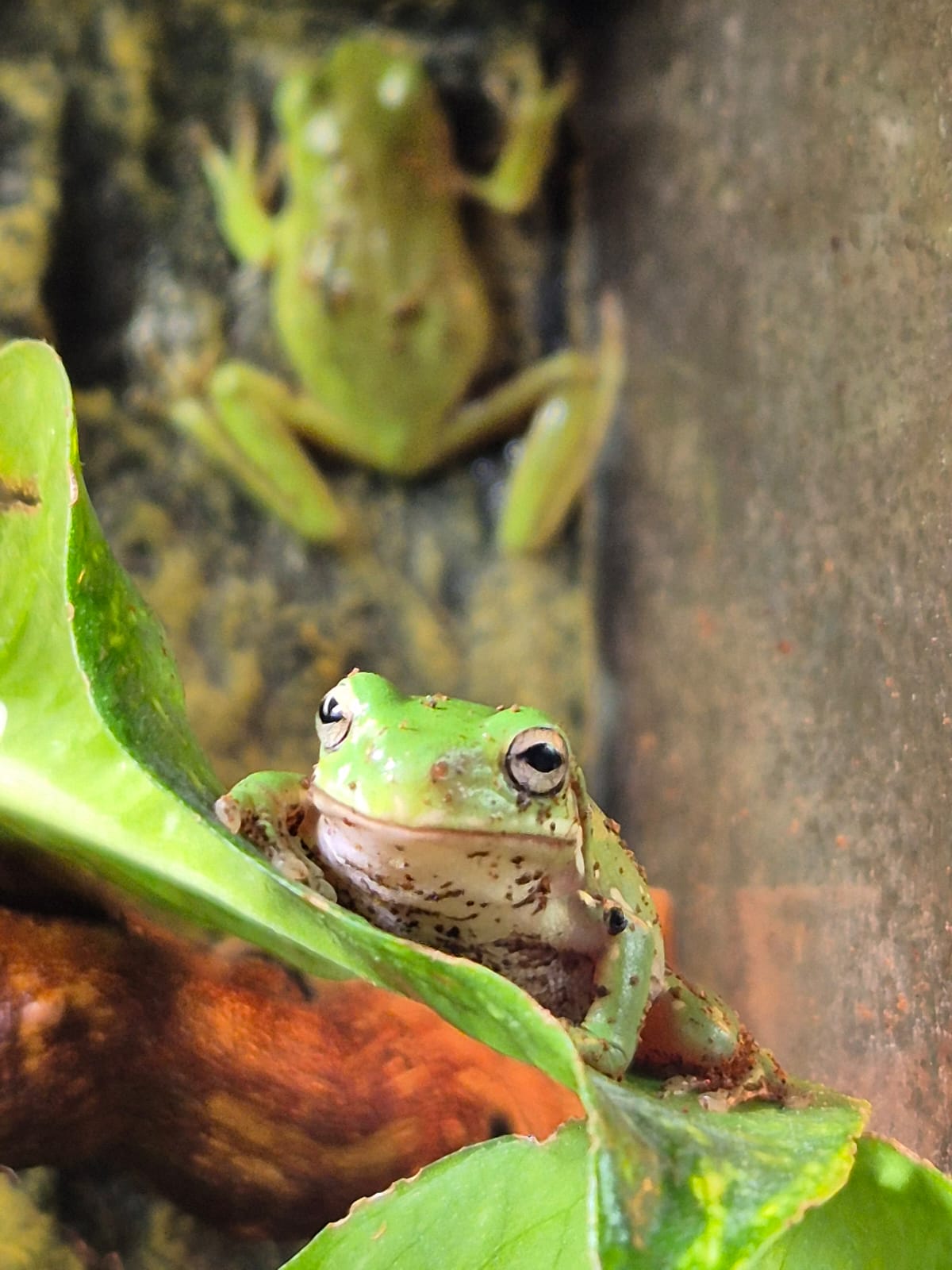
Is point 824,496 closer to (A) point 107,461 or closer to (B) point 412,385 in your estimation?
(B) point 412,385

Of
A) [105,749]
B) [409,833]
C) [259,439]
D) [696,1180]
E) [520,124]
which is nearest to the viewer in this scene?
[696,1180]

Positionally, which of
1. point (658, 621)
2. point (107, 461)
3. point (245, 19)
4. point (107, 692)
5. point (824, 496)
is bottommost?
point (658, 621)

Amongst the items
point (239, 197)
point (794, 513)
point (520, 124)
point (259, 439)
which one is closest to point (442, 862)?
point (794, 513)

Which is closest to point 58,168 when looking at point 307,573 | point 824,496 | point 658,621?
point 307,573

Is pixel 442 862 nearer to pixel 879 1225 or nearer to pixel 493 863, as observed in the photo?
pixel 493 863

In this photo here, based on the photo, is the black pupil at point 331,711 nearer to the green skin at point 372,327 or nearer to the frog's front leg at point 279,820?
the frog's front leg at point 279,820

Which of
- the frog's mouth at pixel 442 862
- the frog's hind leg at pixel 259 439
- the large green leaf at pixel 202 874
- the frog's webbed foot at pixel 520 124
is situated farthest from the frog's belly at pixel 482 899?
the frog's webbed foot at pixel 520 124
